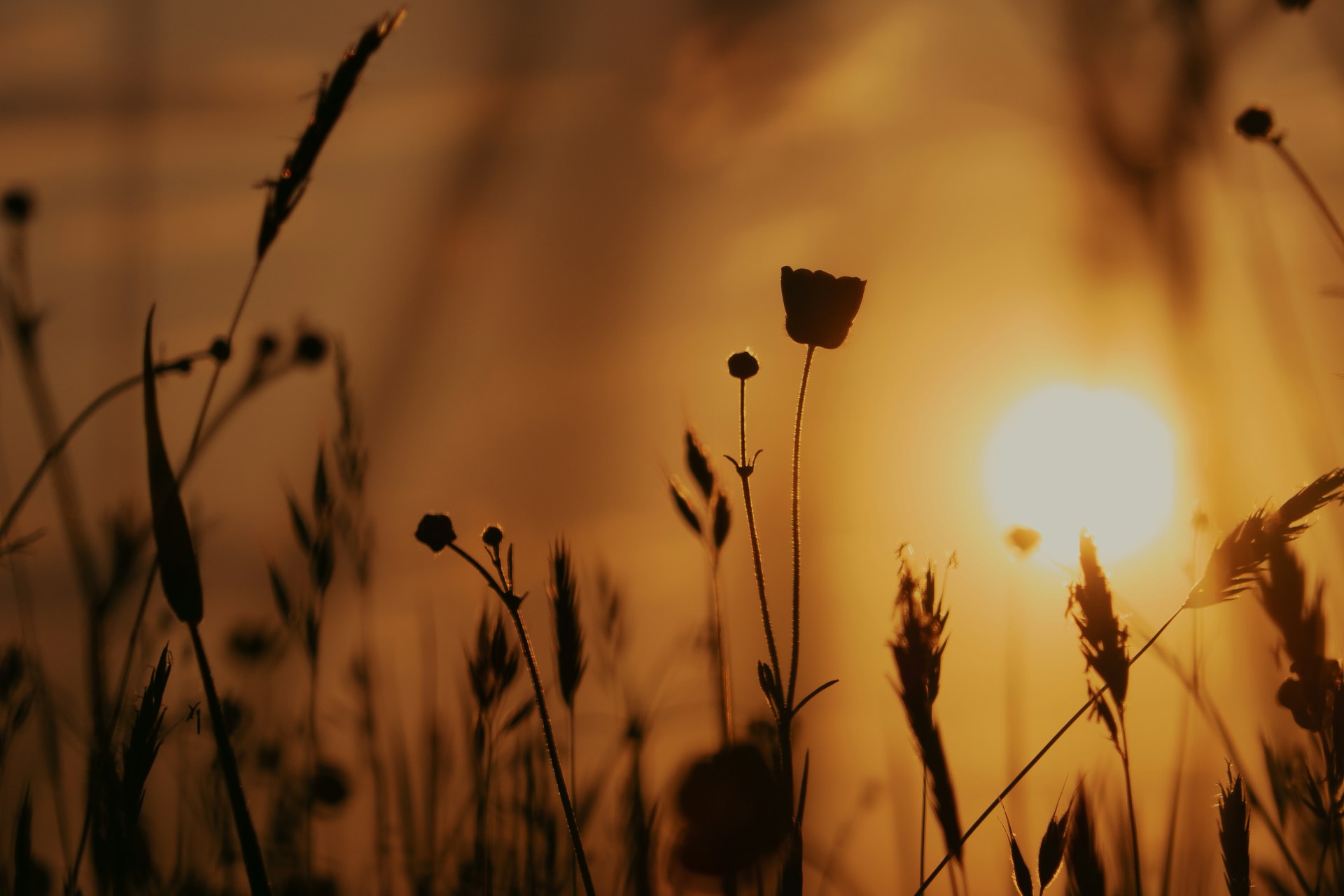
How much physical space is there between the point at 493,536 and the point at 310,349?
147 cm

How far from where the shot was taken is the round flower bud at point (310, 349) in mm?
2533

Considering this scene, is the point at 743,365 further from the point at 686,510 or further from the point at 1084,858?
Result: the point at 1084,858

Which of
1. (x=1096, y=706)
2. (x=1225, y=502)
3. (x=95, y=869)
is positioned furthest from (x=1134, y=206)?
(x=95, y=869)

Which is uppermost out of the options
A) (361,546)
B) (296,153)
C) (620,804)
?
(296,153)

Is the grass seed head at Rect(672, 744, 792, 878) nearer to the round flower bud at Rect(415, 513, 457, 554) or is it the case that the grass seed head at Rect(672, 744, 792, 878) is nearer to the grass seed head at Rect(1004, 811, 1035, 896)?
the grass seed head at Rect(1004, 811, 1035, 896)

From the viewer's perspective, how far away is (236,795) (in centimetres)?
99

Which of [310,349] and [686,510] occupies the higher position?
[310,349]

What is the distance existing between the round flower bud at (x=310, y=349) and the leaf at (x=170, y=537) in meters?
1.50

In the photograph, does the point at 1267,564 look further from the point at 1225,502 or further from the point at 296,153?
the point at 296,153

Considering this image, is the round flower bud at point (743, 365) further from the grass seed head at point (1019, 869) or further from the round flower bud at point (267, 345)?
the round flower bud at point (267, 345)

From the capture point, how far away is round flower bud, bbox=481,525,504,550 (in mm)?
1334

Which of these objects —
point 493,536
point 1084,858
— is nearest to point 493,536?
point 493,536

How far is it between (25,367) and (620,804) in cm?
136

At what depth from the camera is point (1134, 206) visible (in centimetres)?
190
